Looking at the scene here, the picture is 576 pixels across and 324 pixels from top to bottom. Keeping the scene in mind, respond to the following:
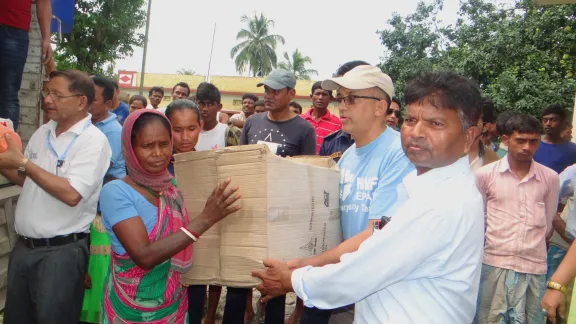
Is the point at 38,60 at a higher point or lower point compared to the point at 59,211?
higher

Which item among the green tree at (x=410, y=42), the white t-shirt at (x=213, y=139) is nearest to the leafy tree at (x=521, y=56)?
the green tree at (x=410, y=42)

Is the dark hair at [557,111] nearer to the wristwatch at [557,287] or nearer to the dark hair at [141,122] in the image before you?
the wristwatch at [557,287]

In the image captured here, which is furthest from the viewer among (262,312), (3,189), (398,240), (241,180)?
(262,312)

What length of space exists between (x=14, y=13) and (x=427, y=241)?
3456 mm

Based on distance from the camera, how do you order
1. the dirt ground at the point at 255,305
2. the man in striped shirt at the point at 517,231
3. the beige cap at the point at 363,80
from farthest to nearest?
1. the dirt ground at the point at 255,305
2. the man in striped shirt at the point at 517,231
3. the beige cap at the point at 363,80

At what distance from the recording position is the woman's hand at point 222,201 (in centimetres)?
202

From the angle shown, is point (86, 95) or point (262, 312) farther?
point (262, 312)

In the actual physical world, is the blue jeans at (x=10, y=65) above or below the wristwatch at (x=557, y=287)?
above

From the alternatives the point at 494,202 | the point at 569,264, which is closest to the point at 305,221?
the point at 569,264

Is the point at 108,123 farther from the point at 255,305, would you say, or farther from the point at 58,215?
the point at 255,305

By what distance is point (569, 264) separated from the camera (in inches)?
91.0

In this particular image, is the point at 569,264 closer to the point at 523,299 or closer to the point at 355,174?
the point at 355,174

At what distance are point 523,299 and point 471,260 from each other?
274 cm

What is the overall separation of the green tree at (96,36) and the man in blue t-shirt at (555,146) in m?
16.2
